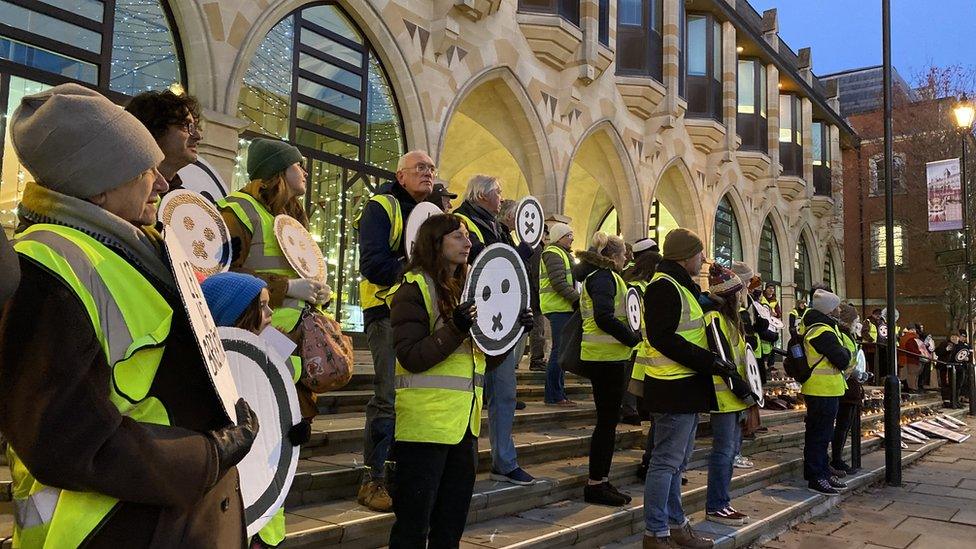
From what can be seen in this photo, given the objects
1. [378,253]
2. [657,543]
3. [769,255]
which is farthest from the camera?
[769,255]

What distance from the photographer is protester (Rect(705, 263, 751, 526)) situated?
16.3ft

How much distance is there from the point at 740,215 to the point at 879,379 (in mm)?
6107

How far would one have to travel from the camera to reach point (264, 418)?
6.98 feet

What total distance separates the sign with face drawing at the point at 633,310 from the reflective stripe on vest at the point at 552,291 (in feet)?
4.05

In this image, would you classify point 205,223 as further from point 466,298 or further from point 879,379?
point 879,379

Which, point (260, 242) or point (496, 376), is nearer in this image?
point (260, 242)

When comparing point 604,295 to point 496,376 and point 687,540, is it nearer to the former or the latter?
point 496,376

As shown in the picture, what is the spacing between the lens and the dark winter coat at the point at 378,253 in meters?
3.91

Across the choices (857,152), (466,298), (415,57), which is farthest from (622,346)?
(857,152)

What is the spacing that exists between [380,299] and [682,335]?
1955mm

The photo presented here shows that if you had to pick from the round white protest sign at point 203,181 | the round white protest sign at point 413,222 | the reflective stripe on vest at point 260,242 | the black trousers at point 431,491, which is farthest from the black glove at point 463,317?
the round white protest sign at point 203,181

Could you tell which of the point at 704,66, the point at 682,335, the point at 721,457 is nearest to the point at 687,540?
the point at 721,457

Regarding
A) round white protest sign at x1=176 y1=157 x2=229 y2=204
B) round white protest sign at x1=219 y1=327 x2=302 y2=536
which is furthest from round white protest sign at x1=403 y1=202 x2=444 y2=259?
round white protest sign at x1=219 y1=327 x2=302 y2=536

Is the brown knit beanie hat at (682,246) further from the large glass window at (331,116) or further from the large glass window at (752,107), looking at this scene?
the large glass window at (752,107)
